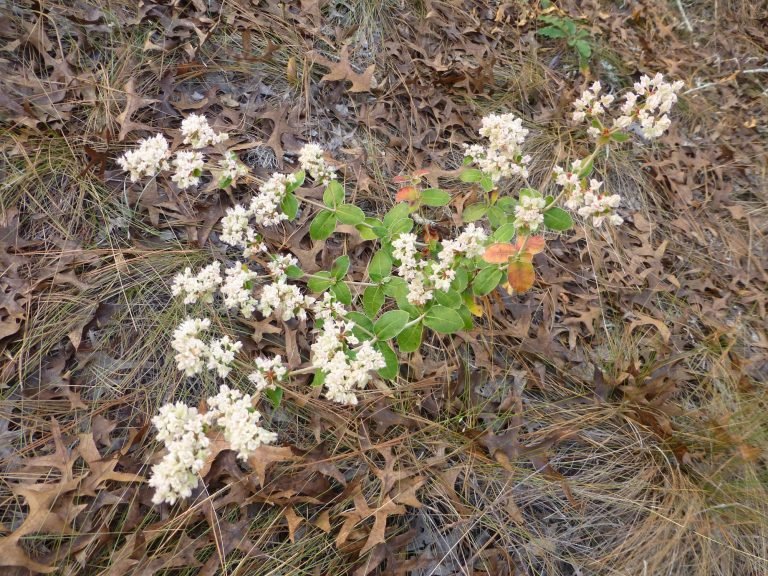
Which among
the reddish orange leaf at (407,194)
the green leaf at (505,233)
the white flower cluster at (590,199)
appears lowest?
the reddish orange leaf at (407,194)

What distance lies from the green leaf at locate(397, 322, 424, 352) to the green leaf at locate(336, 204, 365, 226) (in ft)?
1.95

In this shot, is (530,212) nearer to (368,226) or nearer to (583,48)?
(368,226)

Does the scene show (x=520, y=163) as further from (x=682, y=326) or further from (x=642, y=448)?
(x=682, y=326)

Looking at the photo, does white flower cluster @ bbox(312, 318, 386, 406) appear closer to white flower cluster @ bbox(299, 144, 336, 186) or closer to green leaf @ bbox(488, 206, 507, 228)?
white flower cluster @ bbox(299, 144, 336, 186)

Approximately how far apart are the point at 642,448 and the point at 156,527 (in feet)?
8.19

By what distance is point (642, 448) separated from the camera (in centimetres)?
272

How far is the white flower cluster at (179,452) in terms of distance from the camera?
5.15 feet

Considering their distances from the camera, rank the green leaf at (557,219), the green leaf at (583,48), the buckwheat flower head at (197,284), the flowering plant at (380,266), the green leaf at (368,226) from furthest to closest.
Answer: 1. the green leaf at (583,48)
2. the green leaf at (368,226)
3. the green leaf at (557,219)
4. the buckwheat flower head at (197,284)
5. the flowering plant at (380,266)

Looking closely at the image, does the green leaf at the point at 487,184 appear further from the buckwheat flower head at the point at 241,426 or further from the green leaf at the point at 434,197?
the buckwheat flower head at the point at 241,426

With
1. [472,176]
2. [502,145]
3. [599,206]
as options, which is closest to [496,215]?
[472,176]

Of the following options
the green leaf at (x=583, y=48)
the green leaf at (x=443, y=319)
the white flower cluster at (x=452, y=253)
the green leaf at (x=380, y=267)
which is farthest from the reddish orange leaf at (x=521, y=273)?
the green leaf at (x=583, y=48)

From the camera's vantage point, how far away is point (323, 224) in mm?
2426

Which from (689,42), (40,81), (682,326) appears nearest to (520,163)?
(682,326)

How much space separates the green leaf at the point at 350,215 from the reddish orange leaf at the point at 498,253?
669 mm
